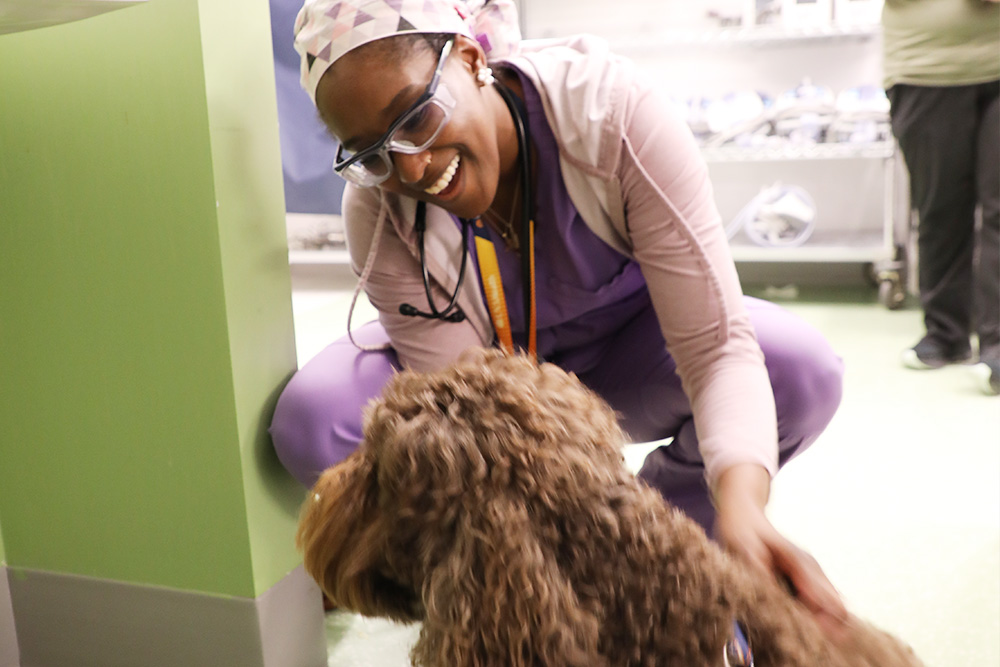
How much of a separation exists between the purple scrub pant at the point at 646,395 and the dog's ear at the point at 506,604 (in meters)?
0.55

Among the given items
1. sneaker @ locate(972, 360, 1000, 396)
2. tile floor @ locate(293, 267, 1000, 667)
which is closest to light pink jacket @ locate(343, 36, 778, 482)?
tile floor @ locate(293, 267, 1000, 667)

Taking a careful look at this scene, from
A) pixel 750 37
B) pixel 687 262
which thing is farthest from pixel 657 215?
pixel 750 37

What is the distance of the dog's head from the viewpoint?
641mm

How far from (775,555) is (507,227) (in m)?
0.69

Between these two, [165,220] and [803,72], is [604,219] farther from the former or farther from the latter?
[803,72]

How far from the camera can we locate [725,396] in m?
1.08

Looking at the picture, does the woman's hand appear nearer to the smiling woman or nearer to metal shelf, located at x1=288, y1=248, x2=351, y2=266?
the smiling woman

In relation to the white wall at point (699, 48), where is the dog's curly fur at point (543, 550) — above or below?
below

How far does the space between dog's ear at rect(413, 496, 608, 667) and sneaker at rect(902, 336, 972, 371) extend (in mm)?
2426

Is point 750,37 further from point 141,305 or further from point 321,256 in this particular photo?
point 141,305

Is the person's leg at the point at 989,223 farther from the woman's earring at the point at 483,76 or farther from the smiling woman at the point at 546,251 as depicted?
the woman's earring at the point at 483,76

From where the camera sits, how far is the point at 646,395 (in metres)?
1.40

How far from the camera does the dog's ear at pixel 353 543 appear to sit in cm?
77

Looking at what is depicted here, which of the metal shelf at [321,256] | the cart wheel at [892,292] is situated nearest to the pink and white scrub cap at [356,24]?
the cart wheel at [892,292]
